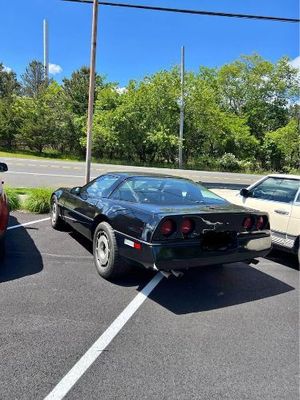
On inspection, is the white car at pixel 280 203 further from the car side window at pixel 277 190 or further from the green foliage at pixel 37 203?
the green foliage at pixel 37 203

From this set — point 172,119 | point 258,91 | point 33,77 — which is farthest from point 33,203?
point 33,77

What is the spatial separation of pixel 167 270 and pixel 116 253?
0.75 m

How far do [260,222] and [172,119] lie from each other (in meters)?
28.1

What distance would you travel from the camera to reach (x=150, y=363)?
2.91 m

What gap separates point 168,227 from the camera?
156 inches

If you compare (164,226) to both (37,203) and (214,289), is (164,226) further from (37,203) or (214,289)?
(37,203)

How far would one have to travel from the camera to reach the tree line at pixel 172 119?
31.0 m

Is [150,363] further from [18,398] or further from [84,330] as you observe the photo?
[18,398]

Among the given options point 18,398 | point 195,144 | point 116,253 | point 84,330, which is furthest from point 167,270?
point 195,144

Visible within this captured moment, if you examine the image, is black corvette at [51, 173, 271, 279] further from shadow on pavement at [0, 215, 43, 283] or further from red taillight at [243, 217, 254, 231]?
shadow on pavement at [0, 215, 43, 283]

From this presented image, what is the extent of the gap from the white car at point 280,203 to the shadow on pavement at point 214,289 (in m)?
0.67

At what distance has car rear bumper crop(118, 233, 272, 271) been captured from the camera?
388cm

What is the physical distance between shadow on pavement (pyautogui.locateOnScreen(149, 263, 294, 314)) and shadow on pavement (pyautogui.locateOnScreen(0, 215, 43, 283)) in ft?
5.57

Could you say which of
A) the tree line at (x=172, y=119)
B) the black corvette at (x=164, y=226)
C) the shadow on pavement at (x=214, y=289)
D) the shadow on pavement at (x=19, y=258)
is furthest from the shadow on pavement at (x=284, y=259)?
the tree line at (x=172, y=119)
